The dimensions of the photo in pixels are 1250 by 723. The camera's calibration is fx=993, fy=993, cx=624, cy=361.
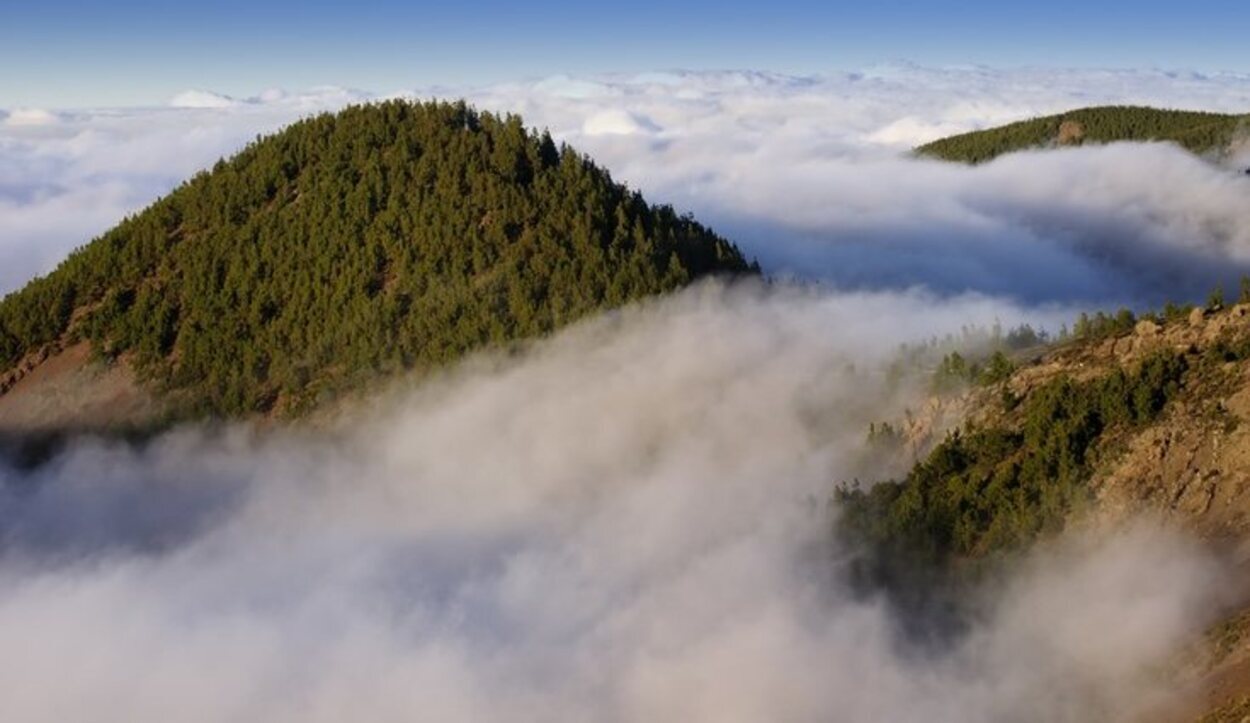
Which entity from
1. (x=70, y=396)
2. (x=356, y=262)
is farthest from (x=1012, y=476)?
(x=70, y=396)

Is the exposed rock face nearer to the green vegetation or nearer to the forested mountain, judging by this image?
the forested mountain

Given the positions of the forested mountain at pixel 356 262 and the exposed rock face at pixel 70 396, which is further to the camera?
the exposed rock face at pixel 70 396

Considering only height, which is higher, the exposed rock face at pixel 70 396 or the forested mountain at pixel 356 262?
the forested mountain at pixel 356 262

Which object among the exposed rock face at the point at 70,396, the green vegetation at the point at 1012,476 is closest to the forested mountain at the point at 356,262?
the exposed rock face at the point at 70,396

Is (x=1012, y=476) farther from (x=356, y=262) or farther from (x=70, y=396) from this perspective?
(x=70, y=396)

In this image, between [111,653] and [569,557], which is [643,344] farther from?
[111,653]

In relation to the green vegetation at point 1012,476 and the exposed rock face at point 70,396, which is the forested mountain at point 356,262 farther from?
the green vegetation at point 1012,476

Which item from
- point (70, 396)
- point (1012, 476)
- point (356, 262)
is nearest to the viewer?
Result: point (1012, 476)

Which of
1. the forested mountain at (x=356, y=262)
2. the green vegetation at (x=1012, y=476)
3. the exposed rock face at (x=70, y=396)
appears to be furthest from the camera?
the exposed rock face at (x=70, y=396)
